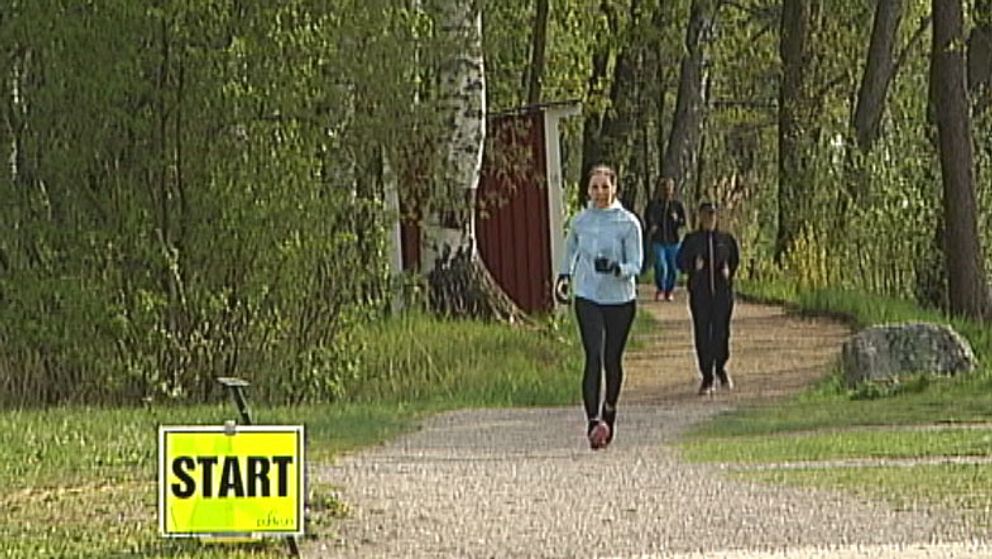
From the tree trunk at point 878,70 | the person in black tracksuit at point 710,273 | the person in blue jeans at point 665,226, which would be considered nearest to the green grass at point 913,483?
the person in black tracksuit at point 710,273

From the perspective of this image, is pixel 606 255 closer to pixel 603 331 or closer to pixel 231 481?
pixel 603 331

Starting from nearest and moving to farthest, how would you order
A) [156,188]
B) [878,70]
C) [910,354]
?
[156,188] < [910,354] < [878,70]

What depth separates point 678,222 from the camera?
1463 inches

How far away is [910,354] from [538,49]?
1676cm

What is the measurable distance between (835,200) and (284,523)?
26287mm

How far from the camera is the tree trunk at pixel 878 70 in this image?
128 ft

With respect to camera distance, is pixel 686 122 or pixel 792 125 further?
pixel 686 122

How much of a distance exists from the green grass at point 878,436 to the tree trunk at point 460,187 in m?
4.71

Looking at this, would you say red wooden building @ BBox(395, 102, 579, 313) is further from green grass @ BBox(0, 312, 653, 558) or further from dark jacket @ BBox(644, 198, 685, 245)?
dark jacket @ BBox(644, 198, 685, 245)

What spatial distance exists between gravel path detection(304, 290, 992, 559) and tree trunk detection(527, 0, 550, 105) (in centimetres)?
1899

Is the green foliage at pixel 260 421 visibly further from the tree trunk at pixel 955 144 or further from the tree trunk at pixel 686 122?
the tree trunk at pixel 686 122

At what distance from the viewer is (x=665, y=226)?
3688 centimetres

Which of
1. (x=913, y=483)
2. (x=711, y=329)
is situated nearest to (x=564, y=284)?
(x=913, y=483)

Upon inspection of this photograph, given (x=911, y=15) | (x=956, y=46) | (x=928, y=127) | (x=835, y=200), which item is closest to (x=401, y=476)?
(x=956, y=46)
